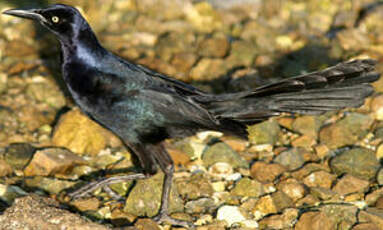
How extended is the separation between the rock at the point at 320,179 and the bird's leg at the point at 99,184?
4.98ft

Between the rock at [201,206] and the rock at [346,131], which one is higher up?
the rock at [346,131]

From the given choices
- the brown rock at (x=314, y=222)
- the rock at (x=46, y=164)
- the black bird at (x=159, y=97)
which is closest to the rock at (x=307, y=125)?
the black bird at (x=159, y=97)

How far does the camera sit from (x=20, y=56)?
23.4 ft

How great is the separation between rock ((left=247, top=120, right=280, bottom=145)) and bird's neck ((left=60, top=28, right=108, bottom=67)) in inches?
72.4

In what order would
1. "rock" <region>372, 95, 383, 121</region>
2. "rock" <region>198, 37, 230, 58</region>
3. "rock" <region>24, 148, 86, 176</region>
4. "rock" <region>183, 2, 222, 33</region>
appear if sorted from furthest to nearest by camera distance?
"rock" <region>183, 2, 222, 33</region> < "rock" <region>198, 37, 230, 58</region> < "rock" <region>372, 95, 383, 121</region> < "rock" <region>24, 148, 86, 176</region>

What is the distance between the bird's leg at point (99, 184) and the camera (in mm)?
4860

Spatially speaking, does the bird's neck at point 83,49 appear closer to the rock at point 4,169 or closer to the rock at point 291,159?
the rock at point 4,169

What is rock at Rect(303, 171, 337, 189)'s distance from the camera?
5070mm

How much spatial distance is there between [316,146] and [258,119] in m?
0.99

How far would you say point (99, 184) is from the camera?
4.96 metres

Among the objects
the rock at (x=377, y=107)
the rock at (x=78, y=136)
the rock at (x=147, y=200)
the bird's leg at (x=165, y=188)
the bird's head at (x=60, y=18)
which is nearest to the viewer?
the bird's leg at (x=165, y=188)

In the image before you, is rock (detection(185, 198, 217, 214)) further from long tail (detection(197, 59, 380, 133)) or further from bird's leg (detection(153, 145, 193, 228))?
long tail (detection(197, 59, 380, 133))

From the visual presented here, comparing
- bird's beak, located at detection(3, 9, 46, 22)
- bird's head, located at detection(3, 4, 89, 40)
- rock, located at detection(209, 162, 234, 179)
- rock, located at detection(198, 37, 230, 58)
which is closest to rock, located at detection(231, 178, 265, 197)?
rock, located at detection(209, 162, 234, 179)

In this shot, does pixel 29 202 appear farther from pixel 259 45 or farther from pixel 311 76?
pixel 259 45
